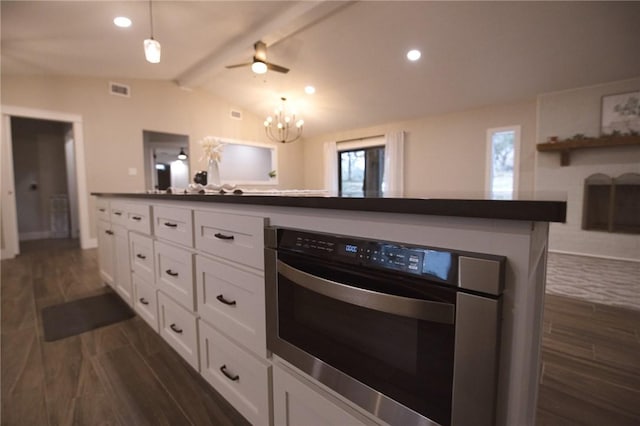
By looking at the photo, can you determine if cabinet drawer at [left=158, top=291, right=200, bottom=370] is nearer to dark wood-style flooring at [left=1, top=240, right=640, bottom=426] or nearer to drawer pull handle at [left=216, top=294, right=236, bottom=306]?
dark wood-style flooring at [left=1, top=240, right=640, bottom=426]

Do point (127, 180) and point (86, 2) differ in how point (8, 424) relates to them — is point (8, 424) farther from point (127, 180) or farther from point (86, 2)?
point (127, 180)

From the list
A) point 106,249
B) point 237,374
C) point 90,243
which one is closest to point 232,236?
point 237,374

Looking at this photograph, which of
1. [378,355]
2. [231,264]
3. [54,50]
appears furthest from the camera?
[54,50]

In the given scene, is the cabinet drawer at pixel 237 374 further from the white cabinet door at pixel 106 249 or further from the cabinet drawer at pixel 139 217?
the white cabinet door at pixel 106 249

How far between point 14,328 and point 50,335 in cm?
34

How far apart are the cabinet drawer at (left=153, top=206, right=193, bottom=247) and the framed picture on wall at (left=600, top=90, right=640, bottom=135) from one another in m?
5.43

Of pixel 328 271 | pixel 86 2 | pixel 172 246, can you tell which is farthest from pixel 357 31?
pixel 328 271

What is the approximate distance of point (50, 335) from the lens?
1.83m

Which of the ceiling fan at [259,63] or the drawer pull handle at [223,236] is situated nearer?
the drawer pull handle at [223,236]

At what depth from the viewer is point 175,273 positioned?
4.55 feet

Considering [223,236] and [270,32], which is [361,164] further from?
[223,236]

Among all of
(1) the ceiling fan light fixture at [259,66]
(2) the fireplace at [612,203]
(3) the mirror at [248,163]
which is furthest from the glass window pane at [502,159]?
(3) the mirror at [248,163]

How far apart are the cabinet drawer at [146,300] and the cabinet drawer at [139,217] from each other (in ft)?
1.03

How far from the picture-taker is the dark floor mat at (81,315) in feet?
6.21
